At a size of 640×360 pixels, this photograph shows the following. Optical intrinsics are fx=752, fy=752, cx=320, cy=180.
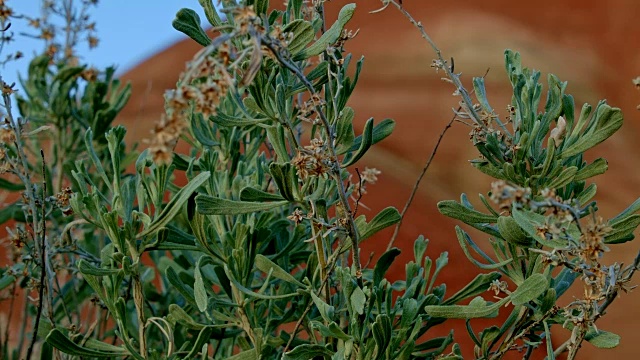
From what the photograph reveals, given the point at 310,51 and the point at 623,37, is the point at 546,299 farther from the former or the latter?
the point at 623,37

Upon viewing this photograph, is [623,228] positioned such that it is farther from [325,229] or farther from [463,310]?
[325,229]

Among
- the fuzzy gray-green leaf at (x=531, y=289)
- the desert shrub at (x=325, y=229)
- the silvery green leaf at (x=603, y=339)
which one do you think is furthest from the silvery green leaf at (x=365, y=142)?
the silvery green leaf at (x=603, y=339)

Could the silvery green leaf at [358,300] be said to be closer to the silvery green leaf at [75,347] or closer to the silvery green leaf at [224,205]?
the silvery green leaf at [224,205]

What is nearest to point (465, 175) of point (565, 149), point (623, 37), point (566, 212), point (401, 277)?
point (401, 277)

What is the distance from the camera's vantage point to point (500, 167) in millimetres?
904

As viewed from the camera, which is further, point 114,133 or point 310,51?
point 114,133

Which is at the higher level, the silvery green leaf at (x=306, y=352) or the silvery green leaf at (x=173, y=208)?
the silvery green leaf at (x=173, y=208)

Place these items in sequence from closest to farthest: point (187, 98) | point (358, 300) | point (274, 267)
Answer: point (187, 98)
point (358, 300)
point (274, 267)

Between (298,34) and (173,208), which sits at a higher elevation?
(298,34)

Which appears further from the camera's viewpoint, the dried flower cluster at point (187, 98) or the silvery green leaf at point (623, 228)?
the silvery green leaf at point (623, 228)

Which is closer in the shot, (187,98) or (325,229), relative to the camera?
(187,98)

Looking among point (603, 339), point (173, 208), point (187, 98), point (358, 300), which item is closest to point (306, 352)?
point (358, 300)

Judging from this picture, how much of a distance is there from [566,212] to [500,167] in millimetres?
347

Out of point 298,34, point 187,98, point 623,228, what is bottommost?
point 187,98
